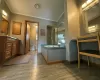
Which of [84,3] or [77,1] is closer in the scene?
[84,3]

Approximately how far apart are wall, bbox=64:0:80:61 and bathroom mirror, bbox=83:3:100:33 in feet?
1.01

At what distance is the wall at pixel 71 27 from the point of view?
2.42 metres

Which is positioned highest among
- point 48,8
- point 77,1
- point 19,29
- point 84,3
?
point 48,8

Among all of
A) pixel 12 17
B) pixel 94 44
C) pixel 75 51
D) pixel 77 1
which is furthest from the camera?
pixel 12 17

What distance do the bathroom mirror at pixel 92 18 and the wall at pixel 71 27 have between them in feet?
1.01

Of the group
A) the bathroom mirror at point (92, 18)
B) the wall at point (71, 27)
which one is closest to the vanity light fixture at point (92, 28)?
the bathroom mirror at point (92, 18)

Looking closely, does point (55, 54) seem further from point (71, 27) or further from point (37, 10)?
point (37, 10)

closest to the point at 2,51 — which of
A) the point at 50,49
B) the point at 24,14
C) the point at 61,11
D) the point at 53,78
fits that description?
the point at 50,49

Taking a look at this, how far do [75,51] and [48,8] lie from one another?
274 cm

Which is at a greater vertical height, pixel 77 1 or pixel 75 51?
pixel 77 1

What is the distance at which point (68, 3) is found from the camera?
2.52 metres

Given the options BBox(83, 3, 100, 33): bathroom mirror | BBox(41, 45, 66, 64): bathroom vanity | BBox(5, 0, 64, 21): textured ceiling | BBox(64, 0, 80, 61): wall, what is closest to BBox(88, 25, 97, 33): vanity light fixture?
BBox(83, 3, 100, 33): bathroom mirror

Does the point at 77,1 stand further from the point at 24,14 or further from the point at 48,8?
the point at 24,14

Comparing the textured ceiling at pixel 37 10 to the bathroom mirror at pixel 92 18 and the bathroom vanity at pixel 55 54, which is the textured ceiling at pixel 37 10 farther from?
the bathroom vanity at pixel 55 54
